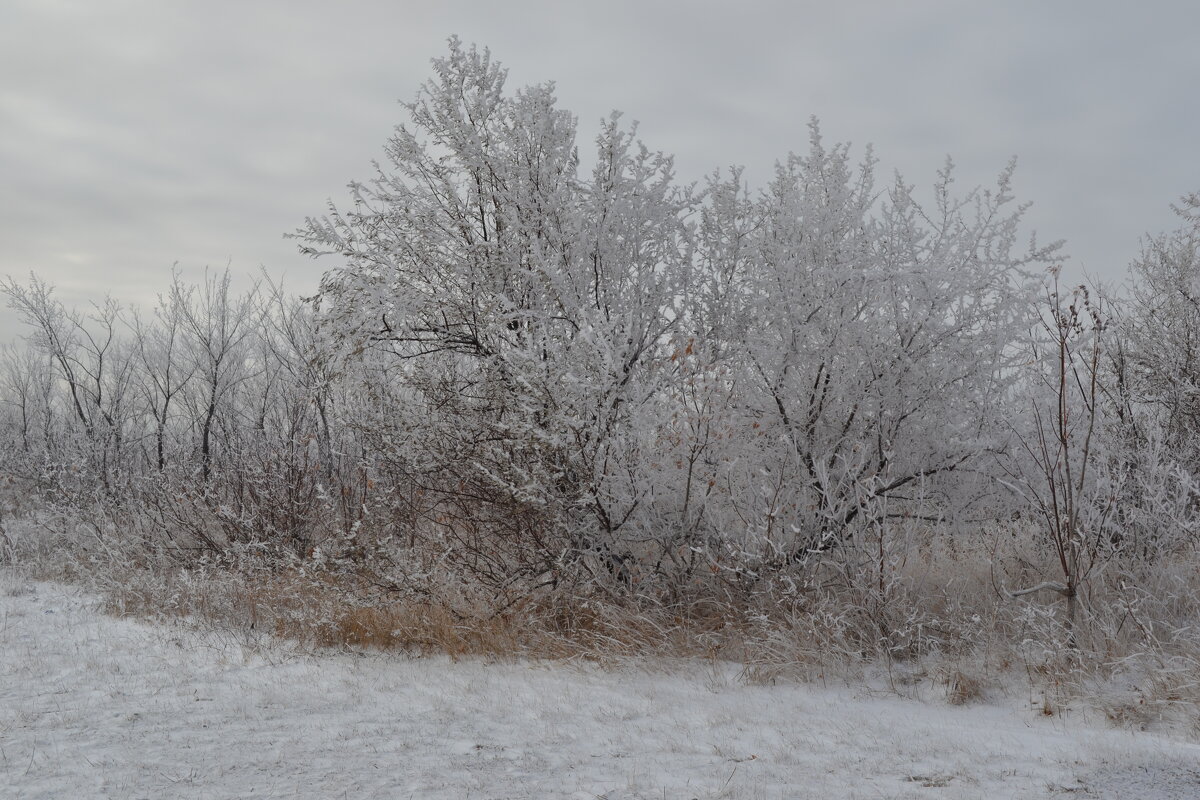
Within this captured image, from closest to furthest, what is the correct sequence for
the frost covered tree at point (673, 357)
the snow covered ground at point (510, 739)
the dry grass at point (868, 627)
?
1. the snow covered ground at point (510, 739)
2. the dry grass at point (868, 627)
3. the frost covered tree at point (673, 357)

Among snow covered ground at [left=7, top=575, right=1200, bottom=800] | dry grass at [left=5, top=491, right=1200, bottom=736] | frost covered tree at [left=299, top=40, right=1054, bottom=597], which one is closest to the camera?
snow covered ground at [left=7, top=575, right=1200, bottom=800]

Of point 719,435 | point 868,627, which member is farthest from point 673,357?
point 868,627

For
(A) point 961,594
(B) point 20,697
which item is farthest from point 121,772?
(A) point 961,594

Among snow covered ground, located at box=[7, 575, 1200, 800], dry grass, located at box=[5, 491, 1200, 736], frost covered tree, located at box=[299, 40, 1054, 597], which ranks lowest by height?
snow covered ground, located at box=[7, 575, 1200, 800]

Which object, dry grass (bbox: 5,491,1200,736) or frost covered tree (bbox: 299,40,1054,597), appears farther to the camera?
frost covered tree (bbox: 299,40,1054,597)

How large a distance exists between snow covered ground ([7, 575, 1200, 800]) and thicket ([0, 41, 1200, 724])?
20.0 inches

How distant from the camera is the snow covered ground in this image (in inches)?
140

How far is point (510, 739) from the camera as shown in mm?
4270

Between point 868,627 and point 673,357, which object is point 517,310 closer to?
point 673,357

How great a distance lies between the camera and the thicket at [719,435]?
5.43 m

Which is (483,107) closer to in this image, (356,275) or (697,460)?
(356,275)

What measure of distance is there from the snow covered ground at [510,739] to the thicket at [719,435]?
1.67ft

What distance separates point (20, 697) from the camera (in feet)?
16.9

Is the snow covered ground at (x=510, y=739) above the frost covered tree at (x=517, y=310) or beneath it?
beneath
